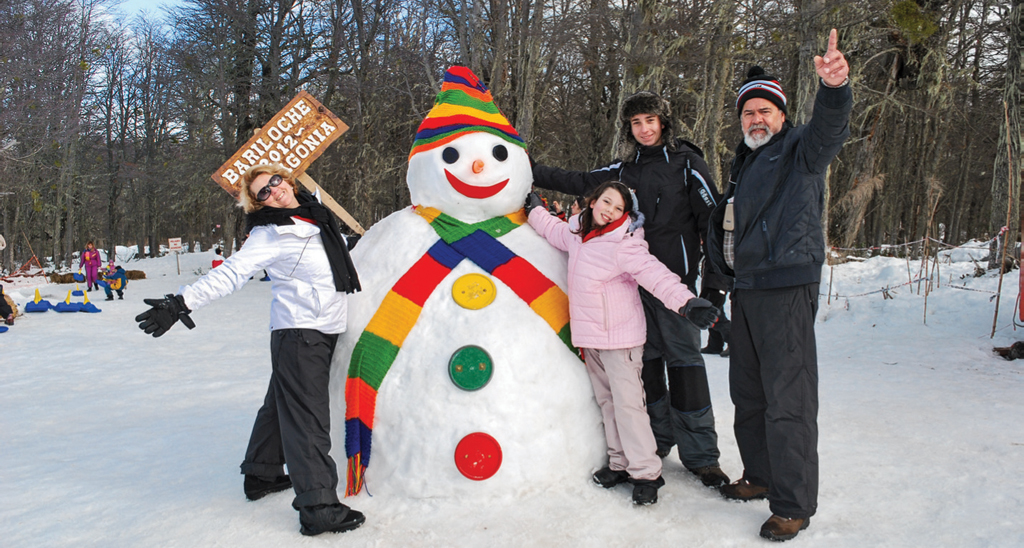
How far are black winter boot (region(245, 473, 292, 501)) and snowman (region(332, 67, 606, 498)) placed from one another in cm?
46

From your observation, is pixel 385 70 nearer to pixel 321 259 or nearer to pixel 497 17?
pixel 497 17

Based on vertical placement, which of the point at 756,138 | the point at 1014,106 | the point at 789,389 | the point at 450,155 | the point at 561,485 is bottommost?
the point at 561,485

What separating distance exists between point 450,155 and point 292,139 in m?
1.84

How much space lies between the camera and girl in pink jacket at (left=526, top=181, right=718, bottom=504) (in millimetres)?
2826

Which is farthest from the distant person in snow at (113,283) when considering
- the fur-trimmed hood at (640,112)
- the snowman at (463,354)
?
the fur-trimmed hood at (640,112)

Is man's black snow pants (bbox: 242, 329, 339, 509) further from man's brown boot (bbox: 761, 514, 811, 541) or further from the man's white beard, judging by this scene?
the man's white beard

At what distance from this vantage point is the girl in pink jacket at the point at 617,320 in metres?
2.83

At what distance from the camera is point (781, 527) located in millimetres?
2488

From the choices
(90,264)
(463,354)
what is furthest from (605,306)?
(90,264)

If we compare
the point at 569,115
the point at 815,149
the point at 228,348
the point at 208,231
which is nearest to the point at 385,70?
the point at 569,115

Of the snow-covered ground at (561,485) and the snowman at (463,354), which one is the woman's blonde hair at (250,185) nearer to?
the snowman at (463,354)

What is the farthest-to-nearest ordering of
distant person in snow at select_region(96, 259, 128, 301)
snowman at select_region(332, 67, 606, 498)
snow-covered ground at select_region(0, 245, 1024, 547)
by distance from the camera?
distant person in snow at select_region(96, 259, 128, 301), snowman at select_region(332, 67, 606, 498), snow-covered ground at select_region(0, 245, 1024, 547)

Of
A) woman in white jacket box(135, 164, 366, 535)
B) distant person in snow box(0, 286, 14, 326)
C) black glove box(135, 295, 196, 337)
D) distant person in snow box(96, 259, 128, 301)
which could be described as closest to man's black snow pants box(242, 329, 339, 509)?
woman in white jacket box(135, 164, 366, 535)

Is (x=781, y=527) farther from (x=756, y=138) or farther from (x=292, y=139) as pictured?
(x=292, y=139)
